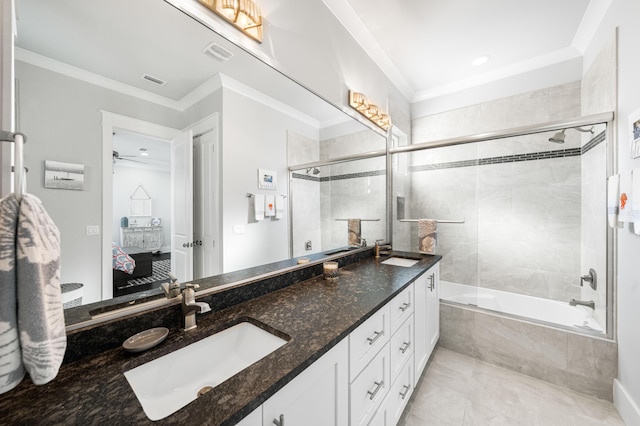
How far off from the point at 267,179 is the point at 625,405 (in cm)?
250

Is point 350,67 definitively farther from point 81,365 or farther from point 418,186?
point 81,365

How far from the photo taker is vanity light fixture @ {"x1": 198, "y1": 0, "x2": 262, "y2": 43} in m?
1.06

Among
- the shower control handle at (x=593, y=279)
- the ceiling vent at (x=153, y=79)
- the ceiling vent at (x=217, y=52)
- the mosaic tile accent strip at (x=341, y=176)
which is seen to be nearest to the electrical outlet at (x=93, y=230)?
the ceiling vent at (x=153, y=79)

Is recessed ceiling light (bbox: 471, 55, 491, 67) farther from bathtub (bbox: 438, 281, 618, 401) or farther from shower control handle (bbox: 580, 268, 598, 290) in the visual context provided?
bathtub (bbox: 438, 281, 618, 401)

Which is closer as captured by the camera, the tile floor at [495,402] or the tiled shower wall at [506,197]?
the tile floor at [495,402]

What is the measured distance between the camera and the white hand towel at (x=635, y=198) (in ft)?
4.10

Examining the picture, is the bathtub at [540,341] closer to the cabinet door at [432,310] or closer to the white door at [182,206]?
the cabinet door at [432,310]

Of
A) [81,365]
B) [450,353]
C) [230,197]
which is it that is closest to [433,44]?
[230,197]

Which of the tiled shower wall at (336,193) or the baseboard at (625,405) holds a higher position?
the tiled shower wall at (336,193)

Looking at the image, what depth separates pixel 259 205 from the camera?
4.09 ft

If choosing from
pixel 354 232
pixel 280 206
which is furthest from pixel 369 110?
pixel 280 206

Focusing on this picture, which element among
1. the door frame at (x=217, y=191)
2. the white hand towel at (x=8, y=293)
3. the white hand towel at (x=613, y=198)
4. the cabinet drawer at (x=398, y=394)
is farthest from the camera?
the white hand towel at (x=613, y=198)

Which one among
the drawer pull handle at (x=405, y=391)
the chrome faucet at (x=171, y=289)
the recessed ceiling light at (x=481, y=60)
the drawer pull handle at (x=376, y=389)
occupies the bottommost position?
the drawer pull handle at (x=405, y=391)

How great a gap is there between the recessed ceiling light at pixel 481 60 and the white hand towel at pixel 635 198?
5.61 feet
